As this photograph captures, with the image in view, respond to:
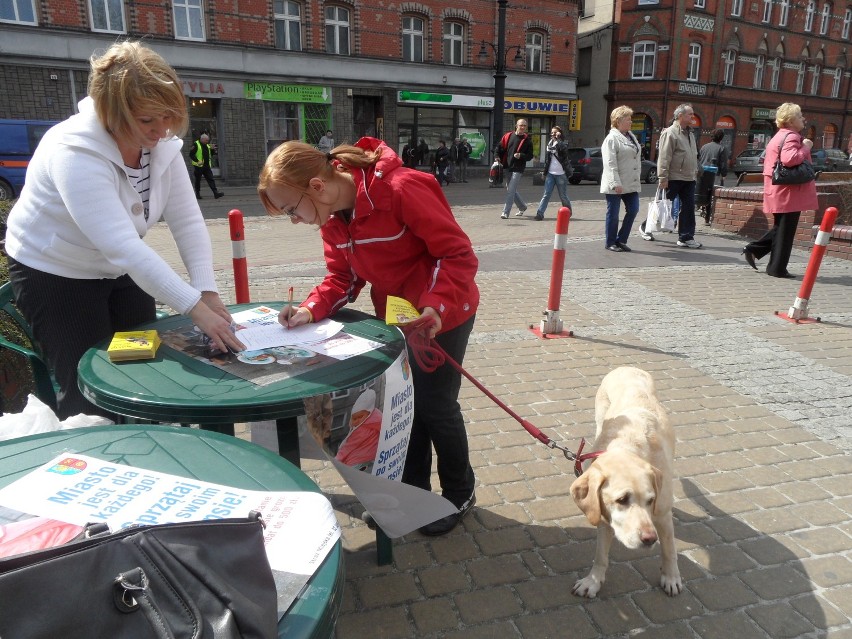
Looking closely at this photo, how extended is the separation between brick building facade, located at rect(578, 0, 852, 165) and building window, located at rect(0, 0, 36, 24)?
2777cm

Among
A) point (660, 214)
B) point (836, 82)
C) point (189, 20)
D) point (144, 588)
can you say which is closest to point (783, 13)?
point (836, 82)

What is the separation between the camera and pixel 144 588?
0.93 meters

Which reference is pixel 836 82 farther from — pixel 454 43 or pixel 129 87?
pixel 129 87

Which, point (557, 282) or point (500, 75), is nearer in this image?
point (557, 282)

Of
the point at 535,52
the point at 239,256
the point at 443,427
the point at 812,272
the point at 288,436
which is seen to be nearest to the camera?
the point at 288,436

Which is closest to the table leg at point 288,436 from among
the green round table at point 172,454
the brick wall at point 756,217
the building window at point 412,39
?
the green round table at point 172,454

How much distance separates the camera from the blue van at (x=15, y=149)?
15133 millimetres

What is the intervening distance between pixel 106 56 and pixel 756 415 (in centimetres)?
422

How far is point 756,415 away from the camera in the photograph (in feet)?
13.6

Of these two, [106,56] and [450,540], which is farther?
[450,540]

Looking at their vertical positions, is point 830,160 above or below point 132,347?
above

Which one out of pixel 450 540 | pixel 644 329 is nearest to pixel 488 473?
pixel 450 540

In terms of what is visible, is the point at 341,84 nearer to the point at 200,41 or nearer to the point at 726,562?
the point at 200,41

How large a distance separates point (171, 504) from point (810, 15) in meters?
49.7
